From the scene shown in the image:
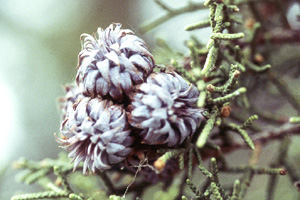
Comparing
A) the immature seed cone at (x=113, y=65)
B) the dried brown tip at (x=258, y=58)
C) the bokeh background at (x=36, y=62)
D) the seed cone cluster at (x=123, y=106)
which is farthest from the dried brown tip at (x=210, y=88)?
the bokeh background at (x=36, y=62)

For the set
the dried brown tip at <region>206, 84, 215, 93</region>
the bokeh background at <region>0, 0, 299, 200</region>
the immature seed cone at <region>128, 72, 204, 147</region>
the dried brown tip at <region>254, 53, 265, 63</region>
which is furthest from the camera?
the bokeh background at <region>0, 0, 299, 200</region>

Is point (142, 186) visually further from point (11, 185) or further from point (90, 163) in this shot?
point (11, 185)

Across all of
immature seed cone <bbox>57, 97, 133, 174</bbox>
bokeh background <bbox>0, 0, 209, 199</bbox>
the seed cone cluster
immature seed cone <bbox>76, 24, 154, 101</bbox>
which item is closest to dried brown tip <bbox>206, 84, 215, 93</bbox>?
the seed cone cluster

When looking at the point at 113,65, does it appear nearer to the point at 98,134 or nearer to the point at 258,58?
the point at 98,134

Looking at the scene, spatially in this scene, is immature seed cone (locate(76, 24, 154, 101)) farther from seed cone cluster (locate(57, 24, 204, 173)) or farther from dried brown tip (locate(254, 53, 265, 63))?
dried brown tip (locate(254, 53, 265, 63))

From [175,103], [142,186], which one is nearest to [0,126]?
[142,186]

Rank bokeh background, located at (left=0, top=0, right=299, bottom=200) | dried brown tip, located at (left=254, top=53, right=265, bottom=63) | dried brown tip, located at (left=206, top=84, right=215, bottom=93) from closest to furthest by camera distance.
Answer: dried brown tip, located at (left=206, top=84, right=215, bottom=93) → dried brown tip, located at (left=254, top=53, right=265, bottom=63) → bokeh background, located at (left=0, top=0, right=299, bottom=200)

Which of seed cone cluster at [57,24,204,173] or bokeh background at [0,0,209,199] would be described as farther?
bokeh background at [0,0,209,199]
